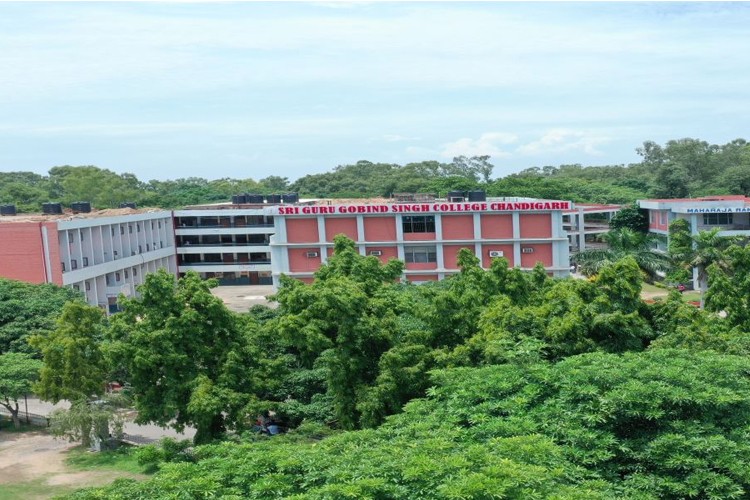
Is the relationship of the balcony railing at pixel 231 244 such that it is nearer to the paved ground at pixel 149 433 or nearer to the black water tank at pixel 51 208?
the black water tank at pixel 51 208

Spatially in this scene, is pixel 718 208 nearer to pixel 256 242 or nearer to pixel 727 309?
pixel 727 309

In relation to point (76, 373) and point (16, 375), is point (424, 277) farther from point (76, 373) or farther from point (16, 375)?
point (16, 375)

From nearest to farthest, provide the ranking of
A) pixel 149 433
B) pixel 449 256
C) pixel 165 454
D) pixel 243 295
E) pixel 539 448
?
pixel 539 448, pixel 165 454, pixel 149 433, pixel 449 256, pixel 243 295

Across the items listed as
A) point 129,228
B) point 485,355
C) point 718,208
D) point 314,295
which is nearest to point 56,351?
point 314,295

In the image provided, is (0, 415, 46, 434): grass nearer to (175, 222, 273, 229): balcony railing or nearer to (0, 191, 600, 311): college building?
(0, 191, 600, 311): college building

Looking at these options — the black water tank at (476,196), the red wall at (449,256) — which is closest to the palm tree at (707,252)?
the red wall at (449,256)

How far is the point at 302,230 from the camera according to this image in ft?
167

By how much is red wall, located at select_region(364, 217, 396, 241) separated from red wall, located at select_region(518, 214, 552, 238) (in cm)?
836

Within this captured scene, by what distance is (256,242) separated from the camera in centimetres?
7231

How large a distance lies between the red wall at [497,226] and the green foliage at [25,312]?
25.5m

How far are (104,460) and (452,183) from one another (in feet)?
238

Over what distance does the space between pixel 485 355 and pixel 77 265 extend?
40544mm

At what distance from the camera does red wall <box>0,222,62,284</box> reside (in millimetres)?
48656

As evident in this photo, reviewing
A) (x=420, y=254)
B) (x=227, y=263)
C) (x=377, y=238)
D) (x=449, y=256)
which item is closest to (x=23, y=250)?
(x=377, y=238)
